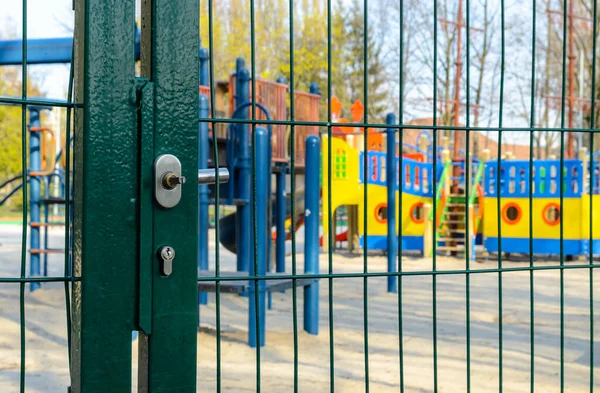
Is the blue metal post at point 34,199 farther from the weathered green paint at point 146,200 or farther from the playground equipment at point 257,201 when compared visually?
the weathered green paint at point 146,200

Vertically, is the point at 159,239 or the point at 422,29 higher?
the point at 422,29

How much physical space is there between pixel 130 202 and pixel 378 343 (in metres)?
3.68

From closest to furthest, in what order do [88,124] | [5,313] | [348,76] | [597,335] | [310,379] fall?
[88,124], [310,379], [597,335], [5,313], [348,76]

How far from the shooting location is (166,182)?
1607mm

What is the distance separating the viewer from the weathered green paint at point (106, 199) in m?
1.56

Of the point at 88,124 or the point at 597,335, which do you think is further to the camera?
the point at 597,335

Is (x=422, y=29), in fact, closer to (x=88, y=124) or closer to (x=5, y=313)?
(x=5, y=313)

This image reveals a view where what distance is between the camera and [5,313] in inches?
247

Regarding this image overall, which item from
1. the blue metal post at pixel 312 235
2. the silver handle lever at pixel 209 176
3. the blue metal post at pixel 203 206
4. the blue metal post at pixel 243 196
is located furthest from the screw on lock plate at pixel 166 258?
the blue metal post at pixel 203 206

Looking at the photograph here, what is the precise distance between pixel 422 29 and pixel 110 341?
25.8 metres

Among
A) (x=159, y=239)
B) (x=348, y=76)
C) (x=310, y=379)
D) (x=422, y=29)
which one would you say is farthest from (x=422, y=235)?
(x=348, y=76)

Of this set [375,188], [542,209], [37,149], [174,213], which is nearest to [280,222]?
[37,149]

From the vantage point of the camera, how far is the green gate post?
1.56m

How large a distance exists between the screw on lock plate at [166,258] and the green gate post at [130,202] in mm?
13
